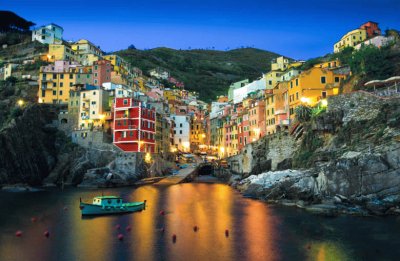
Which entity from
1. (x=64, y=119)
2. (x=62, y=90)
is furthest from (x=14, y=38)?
(x=64, y=119)

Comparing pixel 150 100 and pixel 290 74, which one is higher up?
pixel 290 74

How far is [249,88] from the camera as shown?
114 m

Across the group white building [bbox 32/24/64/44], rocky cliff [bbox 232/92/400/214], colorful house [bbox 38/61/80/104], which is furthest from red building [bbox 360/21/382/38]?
white building [bbox 32/24/64/44]

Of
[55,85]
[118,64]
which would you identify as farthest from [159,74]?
[55,85]

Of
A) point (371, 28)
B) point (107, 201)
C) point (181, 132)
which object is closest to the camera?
point (107, 201)

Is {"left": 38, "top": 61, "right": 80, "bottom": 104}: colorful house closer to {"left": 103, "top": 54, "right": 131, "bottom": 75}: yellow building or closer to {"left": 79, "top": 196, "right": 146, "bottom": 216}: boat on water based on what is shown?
{"left": 103, "top": 54, "right": 131, "bottom": 75}: yellow building

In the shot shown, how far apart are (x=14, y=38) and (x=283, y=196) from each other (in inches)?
4918

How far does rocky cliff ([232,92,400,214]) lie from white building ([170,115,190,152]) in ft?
192

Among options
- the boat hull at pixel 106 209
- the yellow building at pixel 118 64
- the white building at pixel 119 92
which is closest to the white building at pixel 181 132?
the yellow building at pixel 118 64

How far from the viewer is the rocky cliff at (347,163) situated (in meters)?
38.8

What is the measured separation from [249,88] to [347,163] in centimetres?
7469

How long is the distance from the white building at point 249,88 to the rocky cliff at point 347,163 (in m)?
50.5

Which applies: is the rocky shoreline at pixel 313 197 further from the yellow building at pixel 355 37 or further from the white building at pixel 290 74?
the yellow building at pixel 355 37

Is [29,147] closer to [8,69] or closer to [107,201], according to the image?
[8,69]
